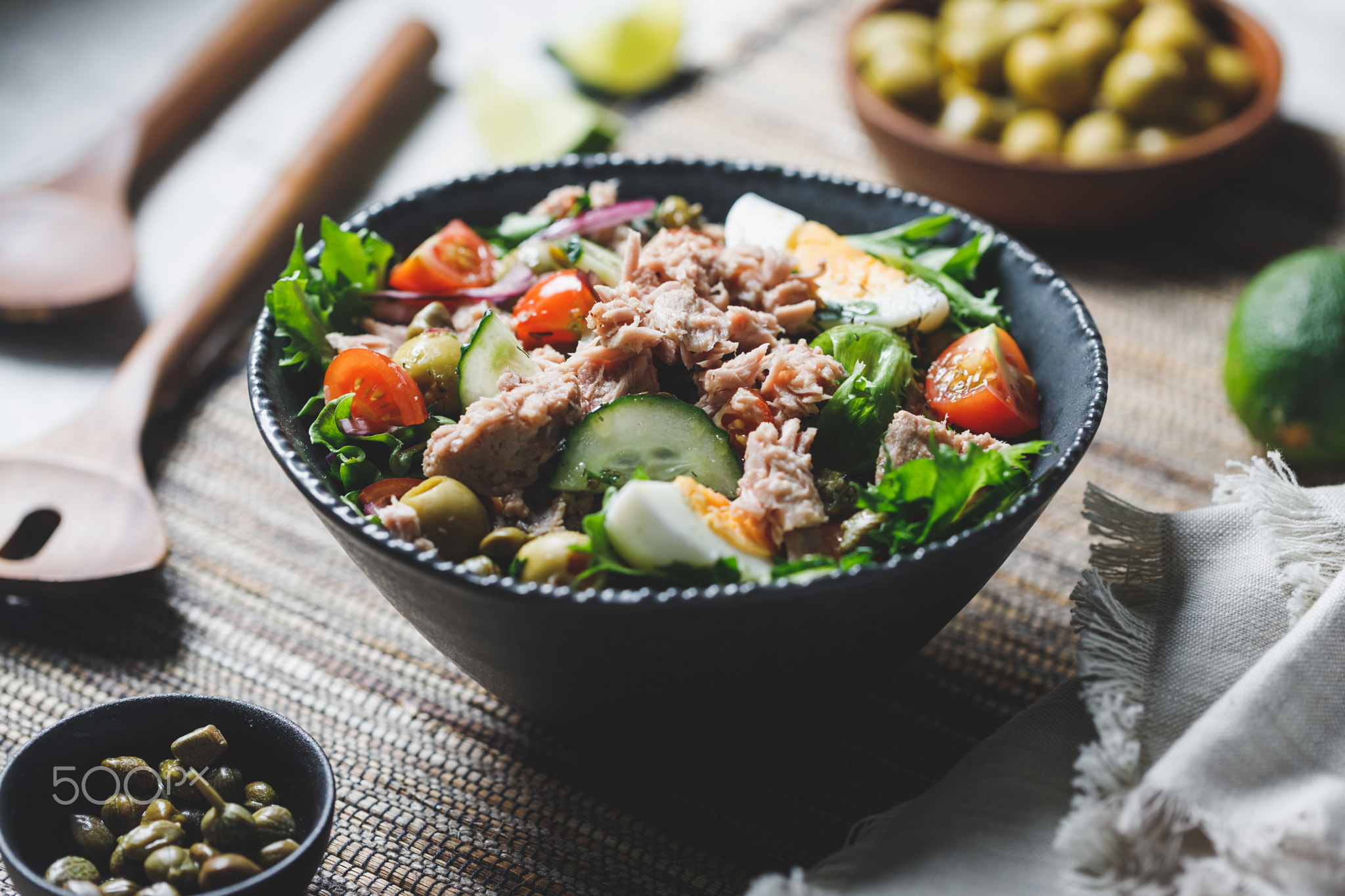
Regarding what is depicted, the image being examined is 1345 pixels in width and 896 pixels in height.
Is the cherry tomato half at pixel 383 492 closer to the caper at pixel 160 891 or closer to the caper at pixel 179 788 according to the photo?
the caper at pixel 179 788

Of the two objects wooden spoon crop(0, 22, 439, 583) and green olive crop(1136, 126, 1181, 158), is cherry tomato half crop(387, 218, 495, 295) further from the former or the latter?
green olive crop(1136, 126, 1181, 158)

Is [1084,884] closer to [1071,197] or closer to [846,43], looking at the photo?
[1071,197]

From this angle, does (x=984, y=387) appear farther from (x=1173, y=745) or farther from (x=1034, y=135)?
(x=1034, y=135)

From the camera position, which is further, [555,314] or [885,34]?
[885,34]

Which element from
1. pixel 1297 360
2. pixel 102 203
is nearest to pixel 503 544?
pixel 1297 360

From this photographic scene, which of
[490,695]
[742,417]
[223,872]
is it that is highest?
[742,417]
